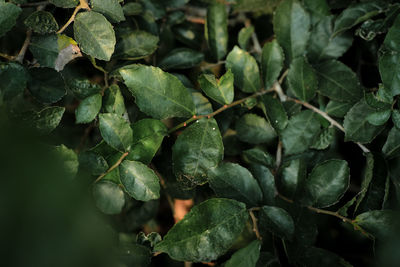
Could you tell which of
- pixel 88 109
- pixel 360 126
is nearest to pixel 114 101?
pixel 88 109

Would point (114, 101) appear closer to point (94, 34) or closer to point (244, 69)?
point (94, 34)

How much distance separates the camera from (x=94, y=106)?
761 mm

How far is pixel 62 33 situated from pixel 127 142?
0.26 metres

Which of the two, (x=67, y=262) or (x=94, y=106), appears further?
(x=94, y=106)

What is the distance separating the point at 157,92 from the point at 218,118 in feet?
0.64

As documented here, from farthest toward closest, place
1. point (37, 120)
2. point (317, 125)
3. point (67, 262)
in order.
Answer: point (317, 125)
point (37, 120)
point (67, 262)

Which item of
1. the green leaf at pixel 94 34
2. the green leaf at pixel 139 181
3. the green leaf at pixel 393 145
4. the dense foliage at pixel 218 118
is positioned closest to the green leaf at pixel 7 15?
the dense foliage at pixel 218 118

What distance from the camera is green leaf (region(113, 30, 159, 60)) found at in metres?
0.80

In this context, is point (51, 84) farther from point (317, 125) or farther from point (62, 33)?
point (317, 125)

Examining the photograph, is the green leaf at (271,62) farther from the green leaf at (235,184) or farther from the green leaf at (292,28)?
the green leaf at (235,184)

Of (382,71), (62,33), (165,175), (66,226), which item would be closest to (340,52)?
(382,71)

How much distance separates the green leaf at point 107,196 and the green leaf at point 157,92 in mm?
169

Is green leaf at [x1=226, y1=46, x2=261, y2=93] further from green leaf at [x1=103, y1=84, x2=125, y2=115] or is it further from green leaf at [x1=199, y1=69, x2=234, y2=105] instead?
green leaf at [x1=103, y1=84, x2=125, y2=115]

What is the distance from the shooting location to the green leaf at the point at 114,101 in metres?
0.76
